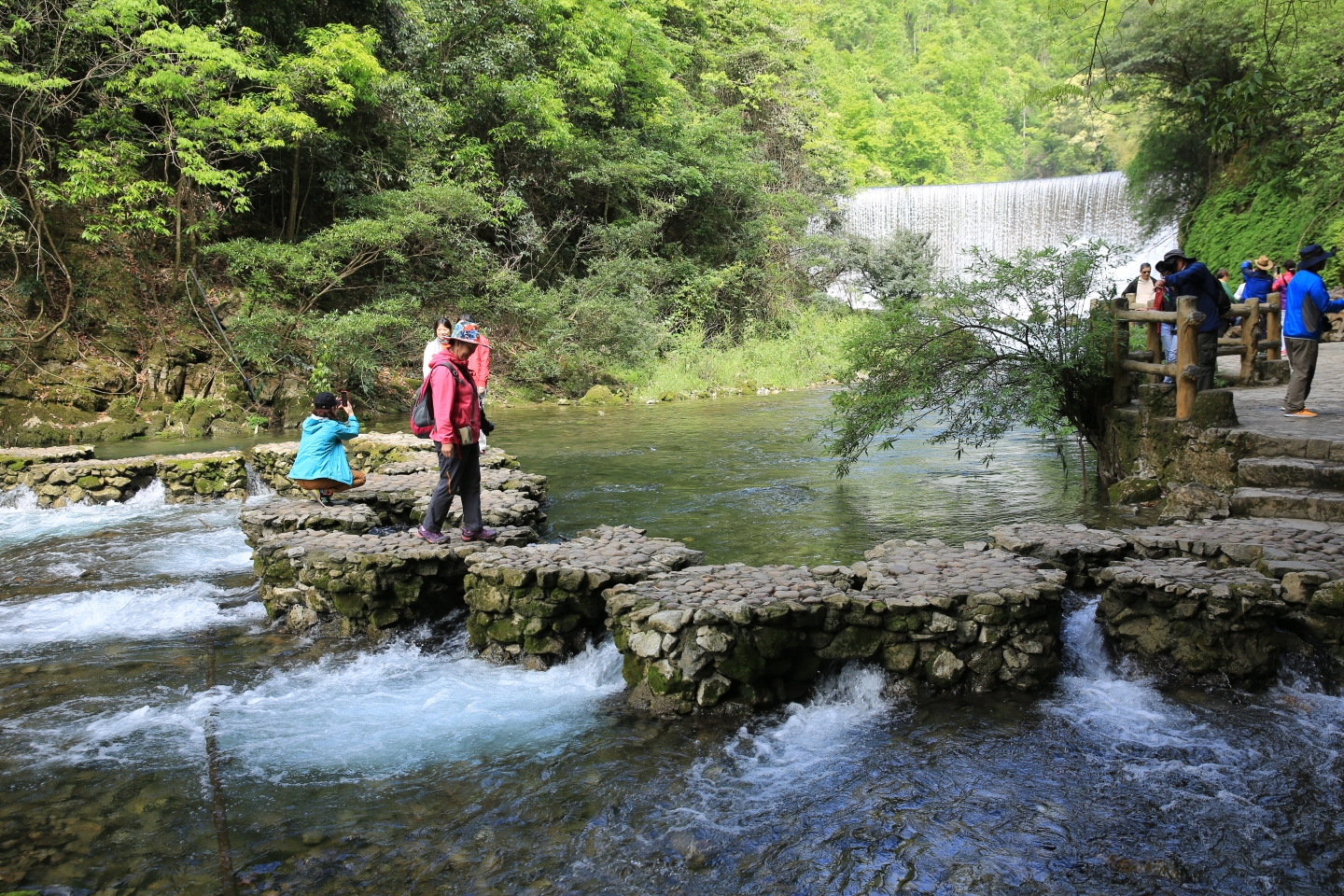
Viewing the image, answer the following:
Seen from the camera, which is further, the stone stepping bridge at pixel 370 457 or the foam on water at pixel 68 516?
the stone stepping bridge at pixel 370 457

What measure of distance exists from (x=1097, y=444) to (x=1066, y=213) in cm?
2436

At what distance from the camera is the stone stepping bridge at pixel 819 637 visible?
497 centimetres

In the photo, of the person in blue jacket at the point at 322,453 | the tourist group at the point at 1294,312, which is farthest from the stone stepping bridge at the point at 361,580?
the tourist group at the point at 1294,312

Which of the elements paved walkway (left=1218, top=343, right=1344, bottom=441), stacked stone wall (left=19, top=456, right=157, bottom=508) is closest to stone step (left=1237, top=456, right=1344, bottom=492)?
paved walkway (left=1218, top=343, right=1344, bottom=441)

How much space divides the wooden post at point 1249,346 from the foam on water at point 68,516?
13371 millimetres

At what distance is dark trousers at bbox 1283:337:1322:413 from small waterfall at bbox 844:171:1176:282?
67.2ft

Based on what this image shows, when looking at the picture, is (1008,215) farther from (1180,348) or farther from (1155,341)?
(1180,348)

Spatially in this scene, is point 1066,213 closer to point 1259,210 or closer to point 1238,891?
point 1259,210

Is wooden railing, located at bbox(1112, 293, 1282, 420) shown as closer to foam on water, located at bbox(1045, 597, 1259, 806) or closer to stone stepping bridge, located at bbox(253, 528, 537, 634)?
foam on water, located at bbox(1045, 597, 1259, 806)

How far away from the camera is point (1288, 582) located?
5168 millimetres

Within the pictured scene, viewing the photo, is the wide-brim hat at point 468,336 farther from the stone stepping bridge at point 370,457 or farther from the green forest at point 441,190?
the green forest at point 441,190

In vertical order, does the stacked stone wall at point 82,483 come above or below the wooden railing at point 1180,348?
below

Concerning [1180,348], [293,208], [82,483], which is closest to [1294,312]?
[1180,348]

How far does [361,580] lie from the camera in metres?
6.34
